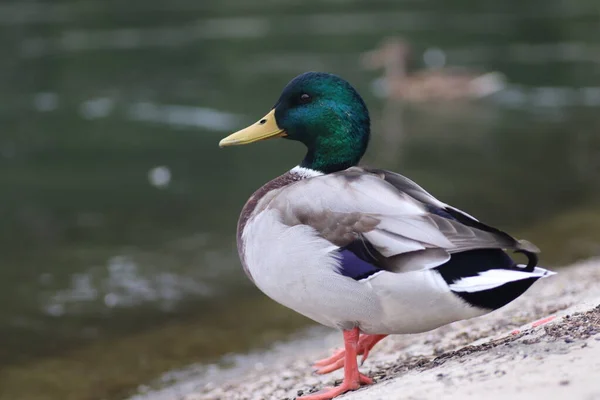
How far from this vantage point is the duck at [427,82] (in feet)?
58.9

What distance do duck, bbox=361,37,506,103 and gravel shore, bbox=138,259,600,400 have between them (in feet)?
33.3

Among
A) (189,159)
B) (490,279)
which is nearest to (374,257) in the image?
(490,279)

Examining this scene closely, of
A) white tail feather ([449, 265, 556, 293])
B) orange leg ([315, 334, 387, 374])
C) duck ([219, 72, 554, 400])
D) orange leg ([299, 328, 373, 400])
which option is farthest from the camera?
orange leg ([315, 334, 387, 374])

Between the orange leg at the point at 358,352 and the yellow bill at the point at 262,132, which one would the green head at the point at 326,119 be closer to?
the yellow bill at the point at 262,132

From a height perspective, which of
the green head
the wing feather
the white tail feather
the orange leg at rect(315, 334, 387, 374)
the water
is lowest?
the white tail feather

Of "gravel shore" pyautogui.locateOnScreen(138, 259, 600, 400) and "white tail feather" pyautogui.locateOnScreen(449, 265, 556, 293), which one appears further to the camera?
"white tail feather" pyautogui.locateOnScreen(449, 265, 556, 293)

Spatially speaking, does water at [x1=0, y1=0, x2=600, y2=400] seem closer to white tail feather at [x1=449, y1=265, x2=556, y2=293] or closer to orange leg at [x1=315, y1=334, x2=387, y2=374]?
orange leg at [x1=315, y1=334, x2=387, y2=374]

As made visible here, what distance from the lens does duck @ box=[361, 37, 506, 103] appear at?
58.9ft

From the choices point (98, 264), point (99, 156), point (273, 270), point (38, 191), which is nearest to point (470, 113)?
point (99, 156)

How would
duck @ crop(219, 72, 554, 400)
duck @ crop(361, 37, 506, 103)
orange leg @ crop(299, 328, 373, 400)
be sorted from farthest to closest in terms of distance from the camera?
duck @ crop(361, 37, 506, 103) → orange leg @ crop(299, 328, 373, 400) → duck @ crop(219, 72, 554, 400)

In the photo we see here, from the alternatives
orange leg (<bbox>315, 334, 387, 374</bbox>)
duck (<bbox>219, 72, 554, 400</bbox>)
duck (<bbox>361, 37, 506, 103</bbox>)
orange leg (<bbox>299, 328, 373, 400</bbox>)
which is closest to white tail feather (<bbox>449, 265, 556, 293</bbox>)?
duck (<bbox>219, 72, 554, 400</bbox>)

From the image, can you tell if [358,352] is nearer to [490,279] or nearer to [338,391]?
[338,391]

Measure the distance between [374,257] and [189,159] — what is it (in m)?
9.59

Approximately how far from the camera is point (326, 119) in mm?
4832
